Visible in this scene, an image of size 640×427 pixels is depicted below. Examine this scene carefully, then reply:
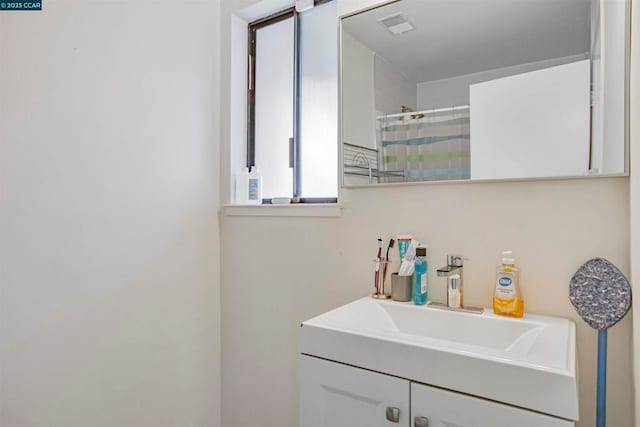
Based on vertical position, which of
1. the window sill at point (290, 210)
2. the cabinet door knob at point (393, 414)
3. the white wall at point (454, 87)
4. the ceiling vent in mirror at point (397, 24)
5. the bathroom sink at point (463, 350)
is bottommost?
the cabinet door knob at point (393, 414)

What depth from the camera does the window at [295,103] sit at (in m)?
1.70

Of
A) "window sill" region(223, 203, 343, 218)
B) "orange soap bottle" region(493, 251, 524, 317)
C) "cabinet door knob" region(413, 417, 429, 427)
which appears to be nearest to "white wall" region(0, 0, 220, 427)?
"window sill" region(223, 203, 343, 218)

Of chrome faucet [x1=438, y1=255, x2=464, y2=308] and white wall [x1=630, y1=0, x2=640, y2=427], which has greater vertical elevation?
white wall [x1=630, y1=0, x2=640, y2=427]

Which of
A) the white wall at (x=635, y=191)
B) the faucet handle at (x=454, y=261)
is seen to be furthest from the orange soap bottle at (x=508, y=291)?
the white wall at (x=635, y=191)

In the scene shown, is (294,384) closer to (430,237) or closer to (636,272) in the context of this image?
(430,237)

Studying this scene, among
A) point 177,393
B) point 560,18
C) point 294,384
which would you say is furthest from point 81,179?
point 560,18

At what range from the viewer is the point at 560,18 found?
1.01m

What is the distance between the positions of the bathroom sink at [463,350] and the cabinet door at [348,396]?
0.08 feet

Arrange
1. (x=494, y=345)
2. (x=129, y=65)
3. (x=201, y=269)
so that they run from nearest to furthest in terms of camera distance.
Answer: (x=494, y=345), (x=129, y=65), (x=201, y=269)

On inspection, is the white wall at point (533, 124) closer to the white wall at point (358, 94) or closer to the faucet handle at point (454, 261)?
the faucet handle at point (454, 261)

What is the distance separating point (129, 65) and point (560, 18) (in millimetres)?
1394

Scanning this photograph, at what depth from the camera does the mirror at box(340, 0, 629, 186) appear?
95 centimetres

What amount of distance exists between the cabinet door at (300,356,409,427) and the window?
2.77 feet

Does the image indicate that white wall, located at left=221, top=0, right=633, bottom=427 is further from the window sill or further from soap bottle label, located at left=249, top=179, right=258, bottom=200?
soap bottle label, located at left=249, top=179, right=258, bottom=200
